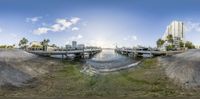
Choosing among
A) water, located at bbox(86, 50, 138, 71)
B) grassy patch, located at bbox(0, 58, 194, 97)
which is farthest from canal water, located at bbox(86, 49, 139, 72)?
grassy patch, located at bbox(0, 58, 194, 97)

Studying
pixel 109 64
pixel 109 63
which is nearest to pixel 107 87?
pixel 109 64

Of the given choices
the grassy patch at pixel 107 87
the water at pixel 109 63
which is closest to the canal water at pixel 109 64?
the water at pixel 109 63

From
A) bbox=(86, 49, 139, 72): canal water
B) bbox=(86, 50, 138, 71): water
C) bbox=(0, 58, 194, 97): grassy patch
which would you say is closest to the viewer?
bbox=(0, 58, 194, 97): grassy patch

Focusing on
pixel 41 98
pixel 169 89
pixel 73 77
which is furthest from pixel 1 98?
pixel 169 89

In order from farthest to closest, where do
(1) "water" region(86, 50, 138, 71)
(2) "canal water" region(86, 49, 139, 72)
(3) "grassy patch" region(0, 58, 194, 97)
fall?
(1) "water" region(86, 50, 138, 71) < (2) "canal water" region(86, 49, 139, 72) < (3) "grassy patch" region(0, 58, 194, 97)

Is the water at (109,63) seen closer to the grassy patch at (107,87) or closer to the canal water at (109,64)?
the canal water at (109,64)

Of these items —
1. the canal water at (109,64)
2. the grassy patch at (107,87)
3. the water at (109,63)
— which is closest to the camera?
the grassy patch at (107,87)

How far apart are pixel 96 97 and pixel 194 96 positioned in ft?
29.3

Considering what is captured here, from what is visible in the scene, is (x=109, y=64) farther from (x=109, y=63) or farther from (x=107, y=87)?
(x=107, y=87)

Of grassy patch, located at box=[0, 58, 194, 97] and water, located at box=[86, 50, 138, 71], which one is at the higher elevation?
water, located at box=[86, 50, 138, 71]

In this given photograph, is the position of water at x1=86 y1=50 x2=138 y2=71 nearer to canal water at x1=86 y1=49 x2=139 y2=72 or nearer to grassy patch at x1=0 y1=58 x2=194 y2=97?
canal water at x1=86 y1=49 x2=139 y2=72

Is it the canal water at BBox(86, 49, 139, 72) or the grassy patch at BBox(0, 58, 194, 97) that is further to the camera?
the canal water at BBox(86, 49, 139, 72)

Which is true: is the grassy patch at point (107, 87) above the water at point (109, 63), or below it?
below

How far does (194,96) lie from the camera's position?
94.3 feet
